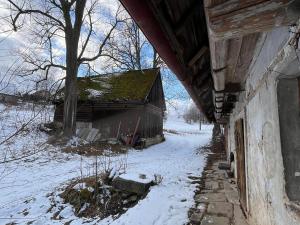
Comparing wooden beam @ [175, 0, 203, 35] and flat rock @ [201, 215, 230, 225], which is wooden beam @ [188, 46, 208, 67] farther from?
flat rock @ [201, 215, 230, 225]

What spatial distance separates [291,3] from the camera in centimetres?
127

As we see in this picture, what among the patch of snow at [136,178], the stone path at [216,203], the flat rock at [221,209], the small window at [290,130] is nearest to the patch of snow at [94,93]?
the stone path at [216,203]

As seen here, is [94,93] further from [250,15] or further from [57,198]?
[250,15]

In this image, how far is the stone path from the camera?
14.3 ft

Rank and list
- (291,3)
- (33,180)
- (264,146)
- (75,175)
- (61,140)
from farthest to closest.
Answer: (61,140), (75,175), (33,180), (264,146), (291,3)

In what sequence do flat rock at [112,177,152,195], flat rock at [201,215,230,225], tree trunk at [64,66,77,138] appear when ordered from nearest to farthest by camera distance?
flat rock at [201,215,230,225] → flat rock at [112,177,152,195] → tree trunk at [64,66,77,138]

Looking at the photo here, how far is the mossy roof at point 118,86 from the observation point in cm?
1646

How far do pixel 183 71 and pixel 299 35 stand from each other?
4.38 ft

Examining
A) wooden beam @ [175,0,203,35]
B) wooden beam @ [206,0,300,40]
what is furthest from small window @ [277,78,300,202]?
wooden beam @ [175,0,203,35]

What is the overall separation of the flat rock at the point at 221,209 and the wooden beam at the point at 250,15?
12.5 ft

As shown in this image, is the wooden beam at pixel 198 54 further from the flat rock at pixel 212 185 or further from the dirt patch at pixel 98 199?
the flat rock at pixel 212 185

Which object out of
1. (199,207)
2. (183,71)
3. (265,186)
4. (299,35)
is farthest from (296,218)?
(199,207)

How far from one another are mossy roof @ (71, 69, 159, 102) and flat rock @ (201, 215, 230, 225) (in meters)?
11.5

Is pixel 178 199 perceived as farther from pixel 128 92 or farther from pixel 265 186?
pixel 128 92
